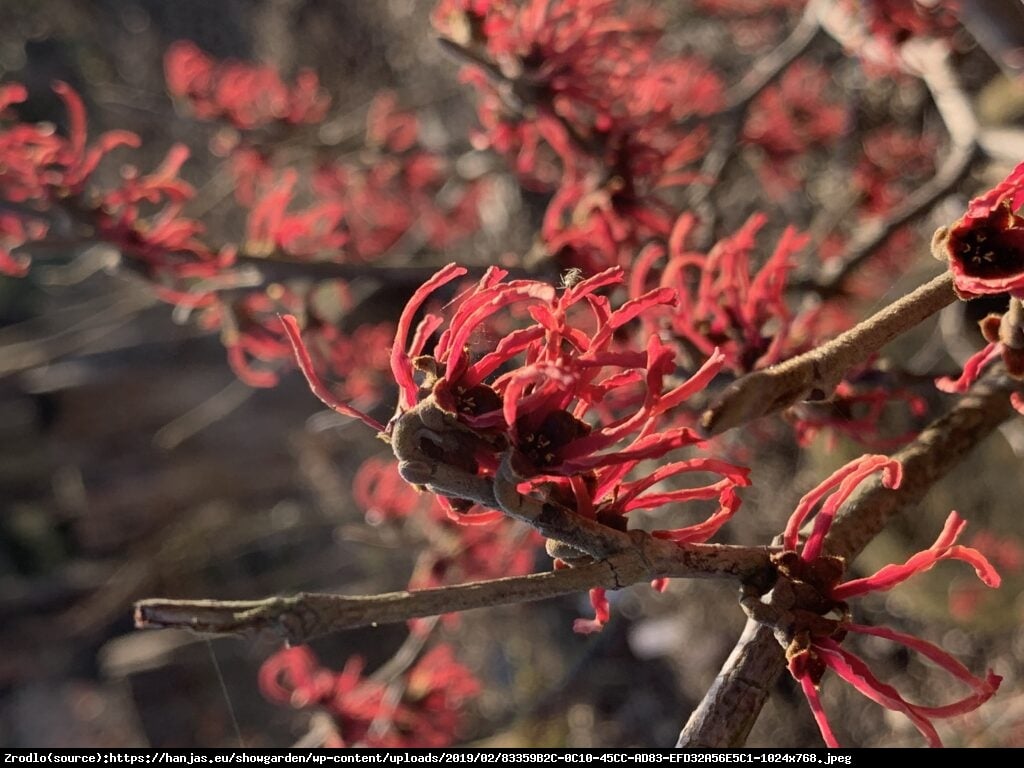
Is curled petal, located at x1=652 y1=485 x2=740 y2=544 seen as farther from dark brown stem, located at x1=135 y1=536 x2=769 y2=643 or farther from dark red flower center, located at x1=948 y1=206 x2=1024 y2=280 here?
dark red flower center, located at x1=948 y1=206 x2=1024 y2=280

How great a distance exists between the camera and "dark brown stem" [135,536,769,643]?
48 cm

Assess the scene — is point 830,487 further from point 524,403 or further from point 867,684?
point 524,403

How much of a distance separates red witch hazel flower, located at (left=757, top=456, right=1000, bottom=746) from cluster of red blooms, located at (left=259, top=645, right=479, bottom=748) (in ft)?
3.43

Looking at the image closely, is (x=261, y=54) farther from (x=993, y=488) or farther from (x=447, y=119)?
(x=993, y=488)

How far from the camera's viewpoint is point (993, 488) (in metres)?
2.39

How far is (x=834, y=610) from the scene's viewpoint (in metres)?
0.64

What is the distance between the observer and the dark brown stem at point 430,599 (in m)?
0.48

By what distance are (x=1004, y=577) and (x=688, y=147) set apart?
199 cm

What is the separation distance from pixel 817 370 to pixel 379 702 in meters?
1.30

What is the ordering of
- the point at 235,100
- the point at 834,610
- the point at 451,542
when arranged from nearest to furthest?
1. the point at 834,610
2. the point at 451,542
3. the point at 235,100

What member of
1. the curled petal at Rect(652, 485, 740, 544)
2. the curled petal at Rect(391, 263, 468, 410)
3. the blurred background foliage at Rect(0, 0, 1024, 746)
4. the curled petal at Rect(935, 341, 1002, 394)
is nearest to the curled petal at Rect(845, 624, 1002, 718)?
the curled petal at Rect(652, 485, 740, 544)

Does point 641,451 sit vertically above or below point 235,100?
above

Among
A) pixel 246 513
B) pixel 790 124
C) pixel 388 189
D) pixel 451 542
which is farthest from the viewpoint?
pixel 246 513

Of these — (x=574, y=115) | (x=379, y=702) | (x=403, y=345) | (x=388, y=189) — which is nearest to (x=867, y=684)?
(x=403, y=345)
